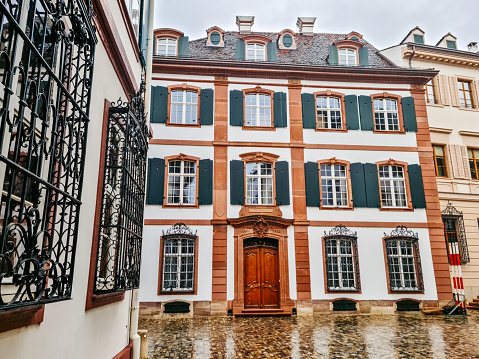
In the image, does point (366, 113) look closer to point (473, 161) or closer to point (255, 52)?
point (255, 52)

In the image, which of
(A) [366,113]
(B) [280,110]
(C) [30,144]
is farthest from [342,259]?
(C) [30,144]

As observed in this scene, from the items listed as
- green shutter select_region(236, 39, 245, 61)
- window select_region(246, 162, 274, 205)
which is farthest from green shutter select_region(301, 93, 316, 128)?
green shutter select_region(236, 39, 245, 61)

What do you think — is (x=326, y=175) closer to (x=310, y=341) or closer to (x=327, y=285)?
(x=327, y=285)

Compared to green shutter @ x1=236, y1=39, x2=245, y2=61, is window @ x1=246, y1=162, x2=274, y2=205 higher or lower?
lower

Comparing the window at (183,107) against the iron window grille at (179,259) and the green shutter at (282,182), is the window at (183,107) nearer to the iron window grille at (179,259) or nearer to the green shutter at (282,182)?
the green shutter at (282,182)

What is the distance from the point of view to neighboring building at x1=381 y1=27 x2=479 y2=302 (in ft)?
57.6

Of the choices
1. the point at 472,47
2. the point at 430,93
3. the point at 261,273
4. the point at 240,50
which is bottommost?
the point at 261,273

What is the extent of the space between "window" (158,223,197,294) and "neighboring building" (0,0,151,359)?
25.9 ft

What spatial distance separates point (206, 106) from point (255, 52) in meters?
3.64

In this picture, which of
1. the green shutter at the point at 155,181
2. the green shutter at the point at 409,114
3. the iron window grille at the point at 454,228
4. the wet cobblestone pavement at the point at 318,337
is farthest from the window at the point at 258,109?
the iron window grille at the point at 454,228

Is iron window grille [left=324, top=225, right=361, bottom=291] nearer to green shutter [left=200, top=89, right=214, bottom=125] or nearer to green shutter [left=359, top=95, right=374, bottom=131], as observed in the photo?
green shutter [left=359, top=95, right=374, bottom=131]

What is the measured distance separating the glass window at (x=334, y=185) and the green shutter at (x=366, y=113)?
2.08 meters

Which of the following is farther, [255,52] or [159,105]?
[255,52]

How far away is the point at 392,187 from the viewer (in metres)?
16.3
